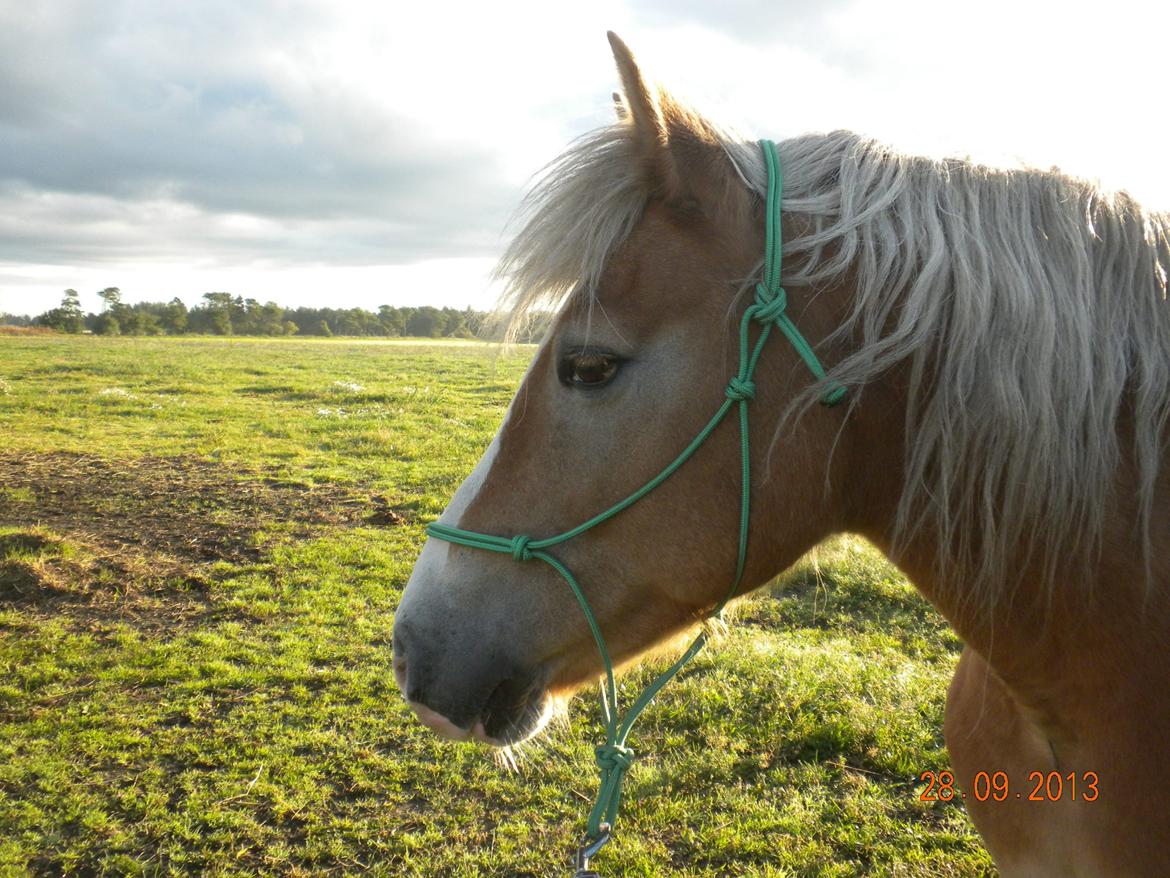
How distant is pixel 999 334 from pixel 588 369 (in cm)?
82

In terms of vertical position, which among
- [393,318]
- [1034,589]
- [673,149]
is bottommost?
[1034,589]

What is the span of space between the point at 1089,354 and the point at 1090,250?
238 millimetres

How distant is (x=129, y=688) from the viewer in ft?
14.7

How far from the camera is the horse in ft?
4.54

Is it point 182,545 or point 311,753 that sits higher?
point 182,545

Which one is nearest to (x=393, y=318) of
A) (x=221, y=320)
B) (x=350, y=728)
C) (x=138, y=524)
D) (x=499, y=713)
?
(x=221, y=320)

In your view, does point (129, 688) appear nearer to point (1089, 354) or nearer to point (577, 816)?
point (577, 816)

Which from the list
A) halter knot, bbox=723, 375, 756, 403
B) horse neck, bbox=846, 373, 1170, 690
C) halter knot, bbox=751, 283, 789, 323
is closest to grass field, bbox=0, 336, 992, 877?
horse neck, bbox=846, 373, 1170, 690

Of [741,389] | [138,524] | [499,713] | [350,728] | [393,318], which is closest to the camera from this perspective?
[741,389]

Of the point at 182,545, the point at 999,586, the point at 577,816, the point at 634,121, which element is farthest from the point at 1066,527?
the point at 182,545

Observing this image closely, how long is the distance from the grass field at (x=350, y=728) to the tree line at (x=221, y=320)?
3973 centimetres

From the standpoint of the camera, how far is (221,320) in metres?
63.6

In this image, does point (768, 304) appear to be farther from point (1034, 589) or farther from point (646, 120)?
point (1034, 589)
